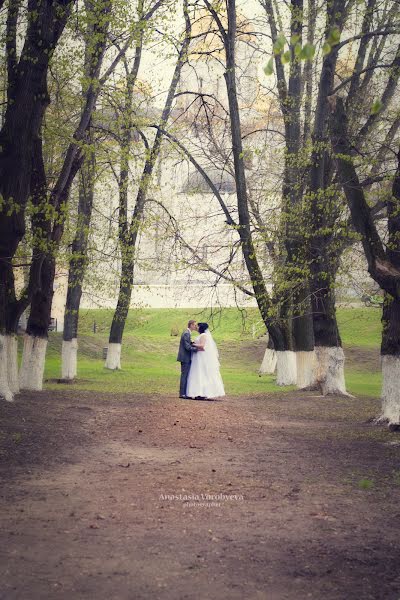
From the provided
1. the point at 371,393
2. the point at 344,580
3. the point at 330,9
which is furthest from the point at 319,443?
the point at 371,393

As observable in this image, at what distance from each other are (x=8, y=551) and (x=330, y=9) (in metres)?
16.5

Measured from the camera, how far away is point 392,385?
15320 mm

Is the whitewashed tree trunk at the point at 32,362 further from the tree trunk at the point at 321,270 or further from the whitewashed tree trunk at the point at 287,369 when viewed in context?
the whitewashed tree trunk at the point at 287,369

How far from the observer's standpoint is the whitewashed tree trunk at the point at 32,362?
21.4 metres

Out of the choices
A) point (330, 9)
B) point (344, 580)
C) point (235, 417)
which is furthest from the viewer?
point (330, 9)

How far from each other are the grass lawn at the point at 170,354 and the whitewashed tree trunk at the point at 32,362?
3.80 meters

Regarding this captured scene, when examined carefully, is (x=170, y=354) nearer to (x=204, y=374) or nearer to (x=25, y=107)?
(x=204, y=374)

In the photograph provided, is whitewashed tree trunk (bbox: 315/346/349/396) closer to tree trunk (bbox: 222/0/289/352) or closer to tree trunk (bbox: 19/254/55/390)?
tree trunk (bbox: 222/0/289/352)

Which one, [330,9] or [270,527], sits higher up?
[330,9]

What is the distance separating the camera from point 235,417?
18.2 meters

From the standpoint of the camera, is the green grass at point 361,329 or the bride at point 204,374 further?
the green grass at point 361,329

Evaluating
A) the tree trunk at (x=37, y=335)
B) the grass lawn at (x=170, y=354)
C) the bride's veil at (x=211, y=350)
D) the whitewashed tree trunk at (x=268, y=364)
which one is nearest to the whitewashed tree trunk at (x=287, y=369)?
the grass lawn at (x=170, y=354)

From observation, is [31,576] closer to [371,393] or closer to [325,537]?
[325,537]

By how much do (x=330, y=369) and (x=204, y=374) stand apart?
10.8 ft
